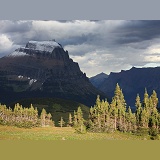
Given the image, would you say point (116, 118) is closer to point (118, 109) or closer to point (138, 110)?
point (118, 109)

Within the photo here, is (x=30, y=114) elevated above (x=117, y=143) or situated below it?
above

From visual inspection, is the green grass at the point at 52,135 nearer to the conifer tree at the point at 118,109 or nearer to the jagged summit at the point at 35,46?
the conifer tree at the point at 118,109

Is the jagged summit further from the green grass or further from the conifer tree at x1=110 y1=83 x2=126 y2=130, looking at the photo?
the green grass

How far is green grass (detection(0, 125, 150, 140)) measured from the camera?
32.4 metres

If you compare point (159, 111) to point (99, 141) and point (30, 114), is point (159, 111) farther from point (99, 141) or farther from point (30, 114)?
point (30, 114)

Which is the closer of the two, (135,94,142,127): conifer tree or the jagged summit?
(135,94,142,127): conifer tree

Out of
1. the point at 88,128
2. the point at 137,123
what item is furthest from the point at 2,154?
the point at 137,123

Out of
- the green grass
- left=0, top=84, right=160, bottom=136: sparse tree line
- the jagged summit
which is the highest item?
the jagged summit

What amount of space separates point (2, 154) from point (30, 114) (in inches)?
753

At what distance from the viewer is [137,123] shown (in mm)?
37938

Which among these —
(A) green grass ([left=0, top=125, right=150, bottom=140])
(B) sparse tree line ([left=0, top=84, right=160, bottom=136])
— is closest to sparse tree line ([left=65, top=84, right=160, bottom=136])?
(B) sparse tree line ([left=0, top=84, right=160, bottom=136])

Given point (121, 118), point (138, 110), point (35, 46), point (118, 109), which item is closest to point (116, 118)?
point (121, 118)

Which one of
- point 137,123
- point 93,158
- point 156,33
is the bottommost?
point 93,158

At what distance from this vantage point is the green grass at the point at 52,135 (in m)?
32.4
